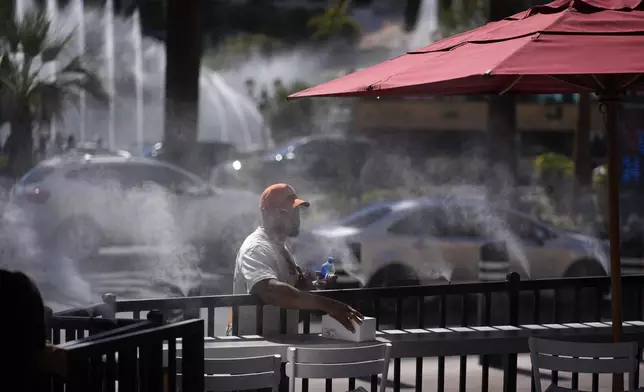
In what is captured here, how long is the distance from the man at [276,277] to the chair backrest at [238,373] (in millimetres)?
740

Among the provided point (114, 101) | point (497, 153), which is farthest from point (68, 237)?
point (497, 153)

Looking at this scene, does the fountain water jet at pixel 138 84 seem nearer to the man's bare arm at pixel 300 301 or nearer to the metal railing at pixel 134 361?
the man's bare arm at pixel 300 301

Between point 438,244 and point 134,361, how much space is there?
7.85 meters

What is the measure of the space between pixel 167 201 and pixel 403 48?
466cm

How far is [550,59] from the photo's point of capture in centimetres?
442

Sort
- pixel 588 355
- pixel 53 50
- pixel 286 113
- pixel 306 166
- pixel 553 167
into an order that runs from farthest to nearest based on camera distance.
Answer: pixel 553 167 < pixel 286 113 < pixel 306 166 < pixel 53 50 < pixel 588 355

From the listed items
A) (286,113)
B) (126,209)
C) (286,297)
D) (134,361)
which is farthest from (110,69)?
(134,361)

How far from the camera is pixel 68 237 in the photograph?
12.9 m

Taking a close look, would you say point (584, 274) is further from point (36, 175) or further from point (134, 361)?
point (134, 361)

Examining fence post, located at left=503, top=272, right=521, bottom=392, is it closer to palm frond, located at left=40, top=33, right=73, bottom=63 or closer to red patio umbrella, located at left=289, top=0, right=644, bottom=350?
red patio umbrella, located at left=289, top=0, right=644, bottom=350

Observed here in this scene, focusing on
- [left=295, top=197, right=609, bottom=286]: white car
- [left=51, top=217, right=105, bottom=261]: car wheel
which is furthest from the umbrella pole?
[left=51, top=217, right=105, bottom=261]: car wheel

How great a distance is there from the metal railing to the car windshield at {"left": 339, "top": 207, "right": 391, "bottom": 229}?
7206mm

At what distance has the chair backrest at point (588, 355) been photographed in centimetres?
486

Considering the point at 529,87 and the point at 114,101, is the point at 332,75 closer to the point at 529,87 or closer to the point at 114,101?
the point at 114,101
